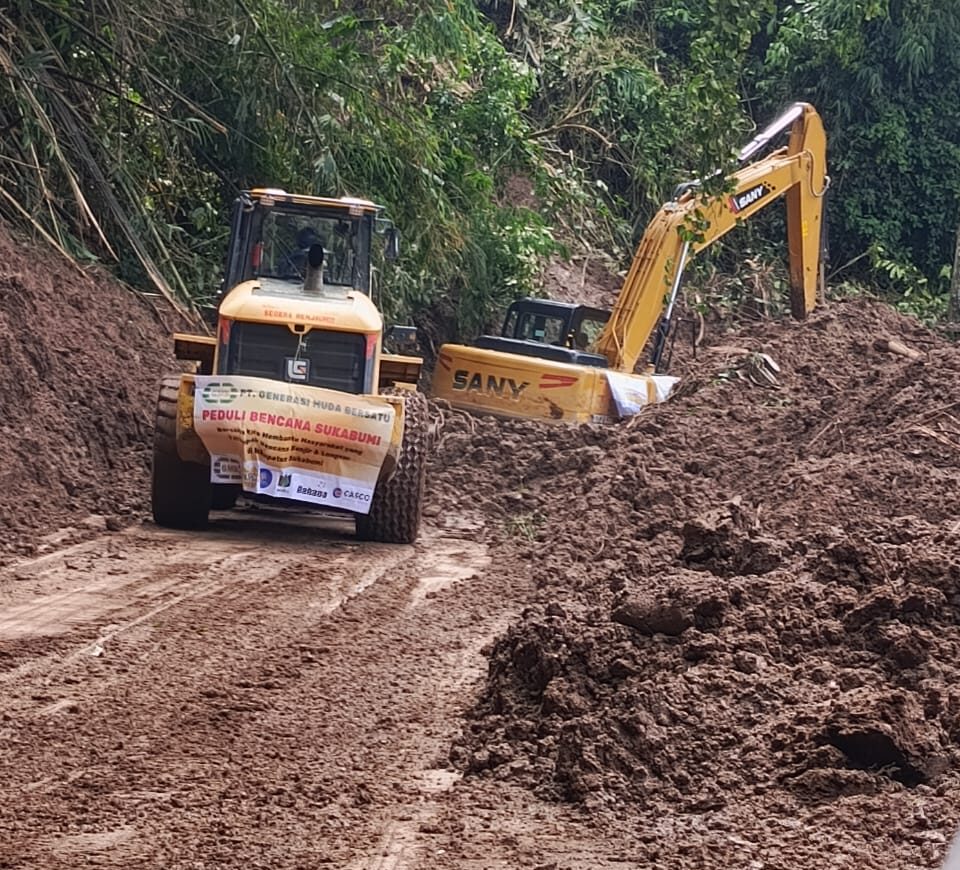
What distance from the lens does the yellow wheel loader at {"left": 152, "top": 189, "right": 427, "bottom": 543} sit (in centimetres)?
1060

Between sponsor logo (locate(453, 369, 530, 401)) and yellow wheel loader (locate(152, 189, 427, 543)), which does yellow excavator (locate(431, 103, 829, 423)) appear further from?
yellow wheel loader (locate(152, 189, 427, 543))

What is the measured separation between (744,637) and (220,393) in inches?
207

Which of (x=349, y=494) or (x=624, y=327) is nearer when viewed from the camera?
(x=349, y=494)

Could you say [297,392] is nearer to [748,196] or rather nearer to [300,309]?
[300,309]

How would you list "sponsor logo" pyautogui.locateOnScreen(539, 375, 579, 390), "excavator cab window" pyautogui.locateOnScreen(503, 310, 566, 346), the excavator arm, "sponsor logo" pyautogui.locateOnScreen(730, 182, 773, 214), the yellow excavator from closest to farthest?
"sponsor logo" pyautogui.locateOnScreen(539, 375, 579, 390), the yellow excavator, the excavator arm, "excavator cab window" pyautogui.locateOnScreen(503, 310, 566, 346), "sponsor logo" pyautogui.locateOnScreen(730, 182, 773, 214)

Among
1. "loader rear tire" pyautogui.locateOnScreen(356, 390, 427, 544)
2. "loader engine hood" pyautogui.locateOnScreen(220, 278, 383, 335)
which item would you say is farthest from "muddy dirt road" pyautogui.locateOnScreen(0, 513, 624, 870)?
"loader engine hood" pyautogui.locateOnScreen(220, 278, 383, 335)

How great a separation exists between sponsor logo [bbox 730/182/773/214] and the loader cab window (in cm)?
625

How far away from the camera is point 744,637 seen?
6238mm

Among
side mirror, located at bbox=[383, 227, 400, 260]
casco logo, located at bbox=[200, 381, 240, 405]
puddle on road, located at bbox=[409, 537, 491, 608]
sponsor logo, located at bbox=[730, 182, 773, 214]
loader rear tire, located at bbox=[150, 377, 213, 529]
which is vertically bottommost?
puddle on road, located at bbox=[409, 537, 491, 608]

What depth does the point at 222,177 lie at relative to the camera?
643 inches

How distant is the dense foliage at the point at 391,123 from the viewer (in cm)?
1461

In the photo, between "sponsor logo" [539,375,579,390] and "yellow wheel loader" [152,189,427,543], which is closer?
"yellow wheel loader" [152,189,427,543]

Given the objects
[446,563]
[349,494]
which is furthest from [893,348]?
[349,494]

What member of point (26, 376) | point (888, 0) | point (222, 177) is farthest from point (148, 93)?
point (888, 0)
